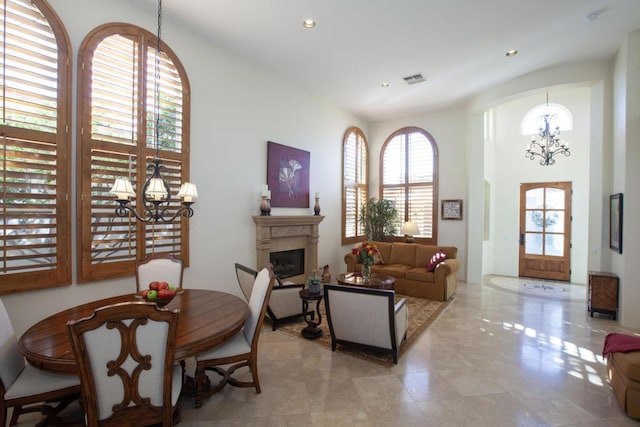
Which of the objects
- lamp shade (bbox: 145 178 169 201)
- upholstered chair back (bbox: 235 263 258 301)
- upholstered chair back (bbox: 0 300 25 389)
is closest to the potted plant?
upholstered chair back (bbox: 235 263 258 301)

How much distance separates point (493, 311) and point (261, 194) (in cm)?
413

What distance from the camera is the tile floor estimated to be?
7.52 feet

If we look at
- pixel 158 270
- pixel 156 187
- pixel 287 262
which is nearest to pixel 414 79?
pixel 287 262

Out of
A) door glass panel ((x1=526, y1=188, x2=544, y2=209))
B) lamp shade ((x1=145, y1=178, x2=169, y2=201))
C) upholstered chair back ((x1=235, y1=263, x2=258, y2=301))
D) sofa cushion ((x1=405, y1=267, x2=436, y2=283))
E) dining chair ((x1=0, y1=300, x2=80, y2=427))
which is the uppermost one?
door glass panel ((x1=526, y1=188, x2=544, y2=209))

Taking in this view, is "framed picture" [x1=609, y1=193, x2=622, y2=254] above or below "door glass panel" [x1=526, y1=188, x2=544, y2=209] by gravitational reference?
below

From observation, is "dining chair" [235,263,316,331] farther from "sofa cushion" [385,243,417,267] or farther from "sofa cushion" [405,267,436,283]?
"sofa cushion" [385,243,417,267]

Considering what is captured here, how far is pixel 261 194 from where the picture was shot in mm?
4801

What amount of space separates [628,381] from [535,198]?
20.3 ft

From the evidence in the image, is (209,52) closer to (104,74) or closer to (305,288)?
(104,74)

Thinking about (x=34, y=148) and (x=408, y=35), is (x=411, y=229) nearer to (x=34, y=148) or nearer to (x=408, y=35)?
(x=408, y=35)

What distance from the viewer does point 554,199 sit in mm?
7289

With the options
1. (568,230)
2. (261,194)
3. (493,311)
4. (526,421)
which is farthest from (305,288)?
(568,230)

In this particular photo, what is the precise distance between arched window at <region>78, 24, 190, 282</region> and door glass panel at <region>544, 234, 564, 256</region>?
320 inches

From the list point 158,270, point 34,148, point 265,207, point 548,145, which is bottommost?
point 158,270
